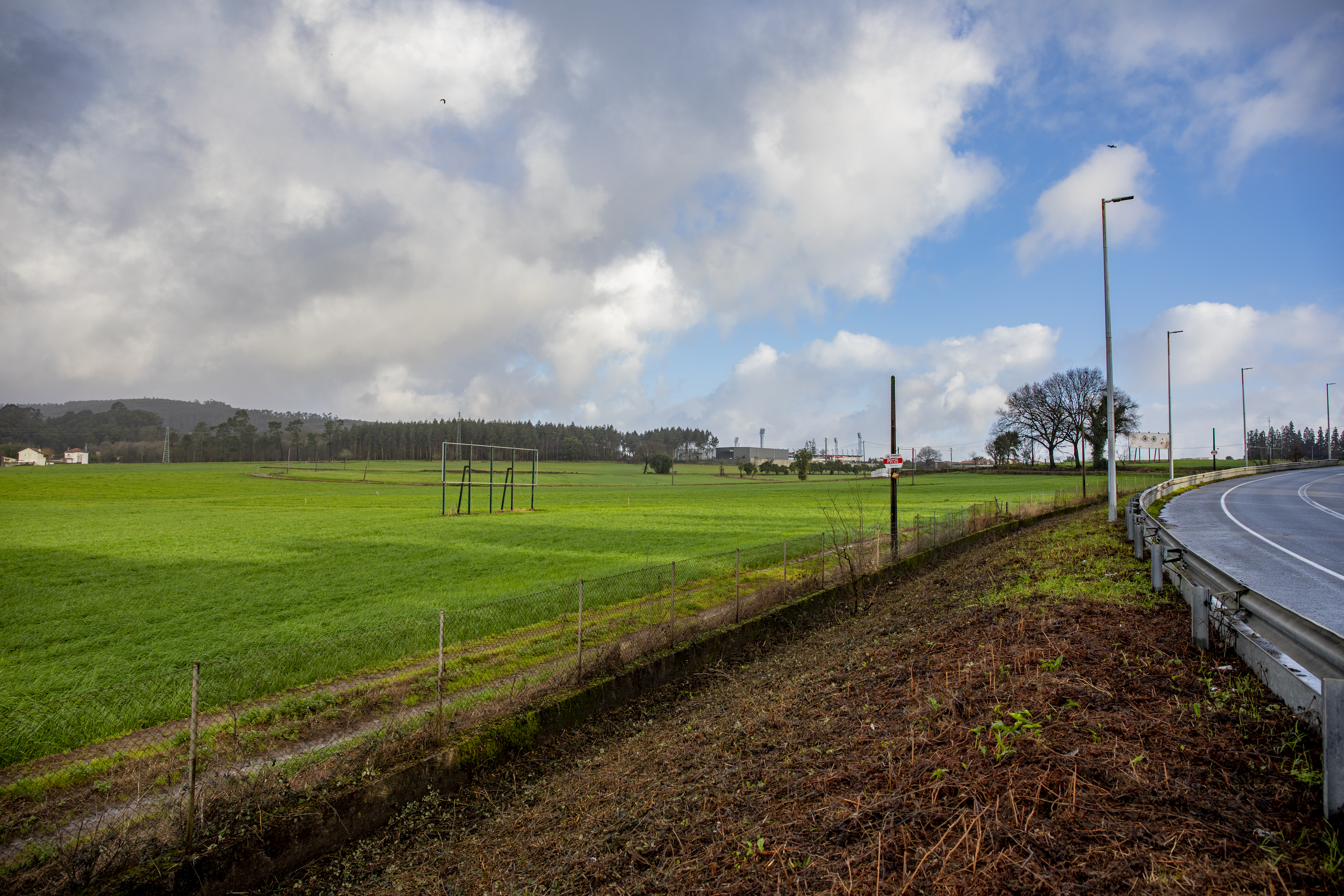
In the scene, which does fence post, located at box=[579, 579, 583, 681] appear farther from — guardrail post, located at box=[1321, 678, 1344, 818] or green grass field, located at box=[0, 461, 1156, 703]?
guardrail post, located at box=[1321, 678, 1344, 818]

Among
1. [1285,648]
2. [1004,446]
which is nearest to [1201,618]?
[1285,648]

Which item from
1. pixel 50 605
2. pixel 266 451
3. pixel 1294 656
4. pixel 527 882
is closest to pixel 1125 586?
pixel 1294 656

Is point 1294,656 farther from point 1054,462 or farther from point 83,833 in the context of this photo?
point 1054,462

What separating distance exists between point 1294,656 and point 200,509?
5327cm

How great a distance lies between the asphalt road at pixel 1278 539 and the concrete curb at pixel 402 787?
7.13 m

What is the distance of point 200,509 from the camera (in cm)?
4434

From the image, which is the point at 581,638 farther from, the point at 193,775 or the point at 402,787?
the point at 193,775

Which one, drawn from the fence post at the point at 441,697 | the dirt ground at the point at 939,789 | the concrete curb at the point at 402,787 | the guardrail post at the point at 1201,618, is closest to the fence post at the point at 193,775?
the concrete curb at the point at 402,787

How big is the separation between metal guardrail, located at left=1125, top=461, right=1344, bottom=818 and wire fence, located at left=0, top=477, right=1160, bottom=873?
645 centimetres

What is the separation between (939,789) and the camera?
4027 mm

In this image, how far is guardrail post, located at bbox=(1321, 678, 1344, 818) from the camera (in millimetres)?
3080

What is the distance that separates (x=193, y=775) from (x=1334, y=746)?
7076 millimetres

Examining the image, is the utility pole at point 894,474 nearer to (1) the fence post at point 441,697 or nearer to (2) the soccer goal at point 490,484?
(1) the fence post at point 441,697

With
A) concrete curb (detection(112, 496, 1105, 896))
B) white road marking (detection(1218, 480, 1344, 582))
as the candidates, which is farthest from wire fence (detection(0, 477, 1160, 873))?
white road marking (detection(1218, 480, 1344, 582))
